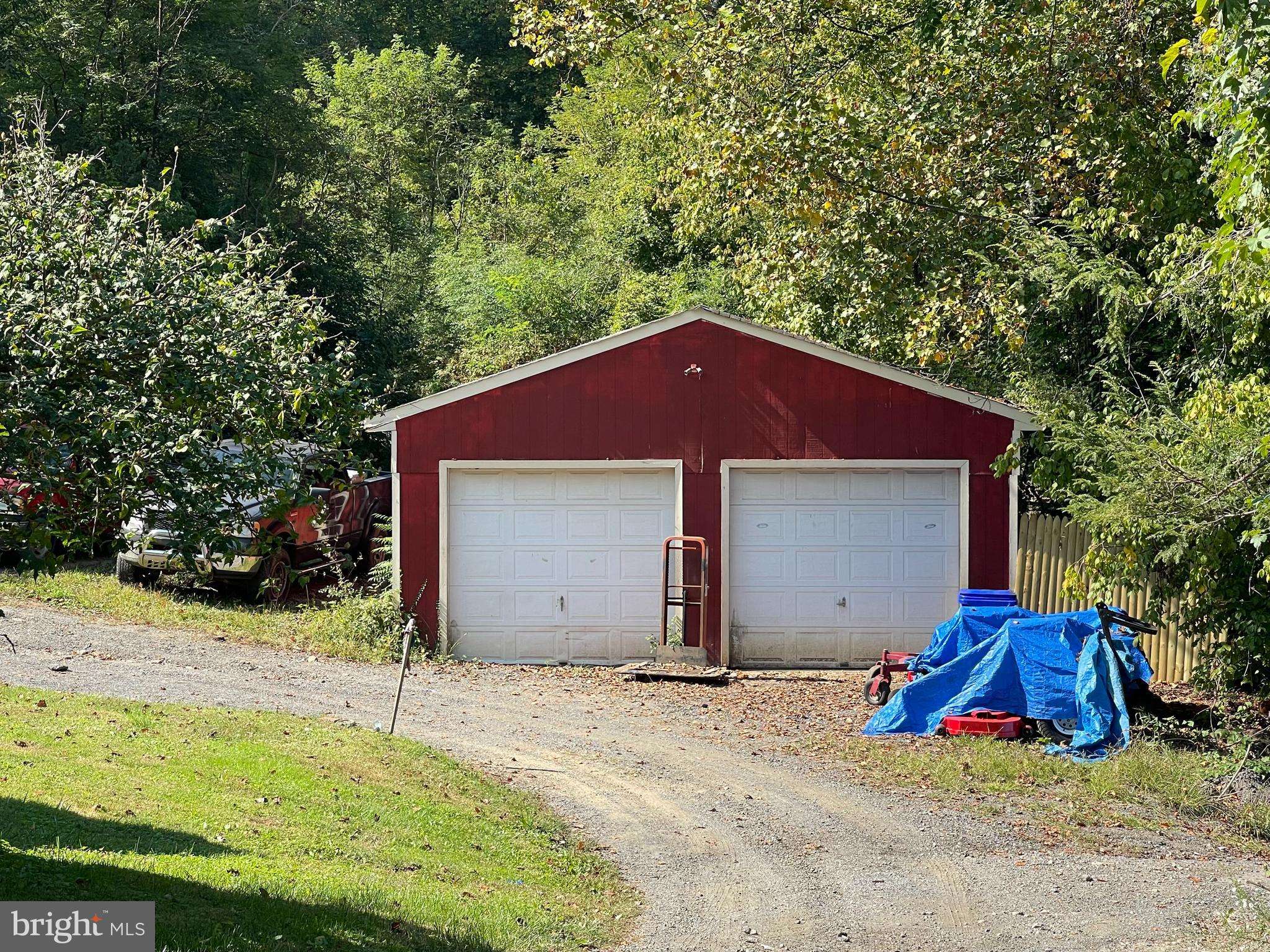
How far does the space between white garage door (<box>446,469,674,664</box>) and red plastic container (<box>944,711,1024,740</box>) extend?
14.5 feet

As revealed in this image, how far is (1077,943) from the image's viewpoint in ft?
24.2

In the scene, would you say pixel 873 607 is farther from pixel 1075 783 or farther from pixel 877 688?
pixel 1075 783

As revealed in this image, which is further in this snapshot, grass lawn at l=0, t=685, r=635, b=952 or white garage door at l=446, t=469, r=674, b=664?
white garage door at l=446, t=469, r=674, b=664

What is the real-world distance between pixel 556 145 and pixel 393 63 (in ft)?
18.8

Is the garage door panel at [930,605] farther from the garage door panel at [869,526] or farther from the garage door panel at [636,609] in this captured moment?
the garage door panel at [636,609]

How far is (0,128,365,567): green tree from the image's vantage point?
19.7 ft

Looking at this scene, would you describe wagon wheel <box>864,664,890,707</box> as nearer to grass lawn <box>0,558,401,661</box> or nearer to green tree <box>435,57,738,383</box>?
grass lawn <box>0,558,401,661</box>

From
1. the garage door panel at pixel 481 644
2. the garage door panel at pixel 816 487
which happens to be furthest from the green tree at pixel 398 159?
the garage door panel at pixel 816 487

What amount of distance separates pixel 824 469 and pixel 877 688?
2.93 m

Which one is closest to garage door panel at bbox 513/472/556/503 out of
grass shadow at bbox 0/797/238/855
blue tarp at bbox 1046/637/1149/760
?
blue tarp at bbox 1046/637/1149/760

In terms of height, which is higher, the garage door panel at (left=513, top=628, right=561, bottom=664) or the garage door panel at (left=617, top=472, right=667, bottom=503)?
the garage door panel at (left=617, top=472, right=667, bottom=503)

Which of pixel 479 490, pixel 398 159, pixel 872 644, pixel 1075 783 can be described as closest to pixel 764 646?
pixel 872 644

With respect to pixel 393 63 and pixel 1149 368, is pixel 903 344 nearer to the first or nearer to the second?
pixel 1149 368

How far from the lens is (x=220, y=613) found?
16500 millimetres
